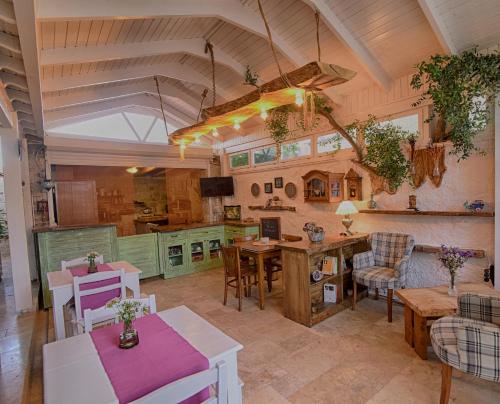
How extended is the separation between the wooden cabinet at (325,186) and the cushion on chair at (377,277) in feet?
3.85

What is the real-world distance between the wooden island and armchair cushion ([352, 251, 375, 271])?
0.54 feet

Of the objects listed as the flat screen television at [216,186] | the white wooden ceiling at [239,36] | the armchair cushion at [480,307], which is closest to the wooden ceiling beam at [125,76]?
the white wooden ceiling at [239,36]

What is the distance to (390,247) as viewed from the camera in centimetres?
370

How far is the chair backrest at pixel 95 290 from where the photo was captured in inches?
92.1

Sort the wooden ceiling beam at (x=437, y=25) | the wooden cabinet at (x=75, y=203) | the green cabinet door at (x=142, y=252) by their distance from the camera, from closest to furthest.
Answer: the wooden ceiling beam at (x=437, y=25)
the green cabinet door at (x=142, y=252)
the wooden cabinet at (x=75, y=203)

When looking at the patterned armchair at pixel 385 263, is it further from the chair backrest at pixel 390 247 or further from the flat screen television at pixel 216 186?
the flat screen television at pixel 216 186

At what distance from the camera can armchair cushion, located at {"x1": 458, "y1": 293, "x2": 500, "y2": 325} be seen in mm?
1865

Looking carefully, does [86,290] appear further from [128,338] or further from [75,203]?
[75,203]

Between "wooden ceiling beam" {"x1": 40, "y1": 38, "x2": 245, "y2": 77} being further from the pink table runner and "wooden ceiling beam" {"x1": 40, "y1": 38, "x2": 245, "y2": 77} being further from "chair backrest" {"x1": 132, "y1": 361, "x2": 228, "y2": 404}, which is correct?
"chair backrest" {"x1": 132, "y1": 361, "x2": 228, "y2": 404}

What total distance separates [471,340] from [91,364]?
215 centimetres

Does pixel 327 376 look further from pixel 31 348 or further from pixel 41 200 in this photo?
pixel 41 200

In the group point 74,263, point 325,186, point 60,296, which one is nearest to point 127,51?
point 74,263

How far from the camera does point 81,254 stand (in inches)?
169

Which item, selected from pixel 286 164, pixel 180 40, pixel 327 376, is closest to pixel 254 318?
pixel 327 376
